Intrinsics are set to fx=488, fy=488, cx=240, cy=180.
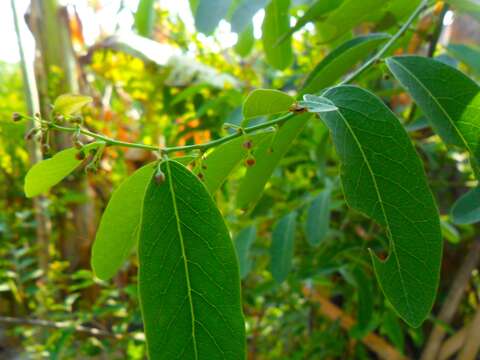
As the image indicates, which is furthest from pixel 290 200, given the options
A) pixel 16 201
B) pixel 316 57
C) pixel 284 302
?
pixel 16 201

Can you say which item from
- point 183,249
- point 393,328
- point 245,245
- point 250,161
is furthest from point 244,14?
point 393,328

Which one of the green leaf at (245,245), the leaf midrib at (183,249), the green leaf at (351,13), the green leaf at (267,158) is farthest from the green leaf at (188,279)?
the green leaf at (245,245)

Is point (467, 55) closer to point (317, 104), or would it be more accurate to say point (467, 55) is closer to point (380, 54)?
point (380, 54)

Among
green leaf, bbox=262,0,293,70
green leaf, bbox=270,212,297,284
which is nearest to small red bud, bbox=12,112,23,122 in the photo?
green leaf, bbox=262,0,293,70

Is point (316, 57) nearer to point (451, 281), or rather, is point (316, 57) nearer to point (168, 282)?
point (451, 281)

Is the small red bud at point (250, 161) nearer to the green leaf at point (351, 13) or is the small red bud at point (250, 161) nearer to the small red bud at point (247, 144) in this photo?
the small red bud at point (247, 144)

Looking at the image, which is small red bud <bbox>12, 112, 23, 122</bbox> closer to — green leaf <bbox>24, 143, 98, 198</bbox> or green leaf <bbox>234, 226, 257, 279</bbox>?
green leaf <bbox>24, 143, 98, 198</bbox>
